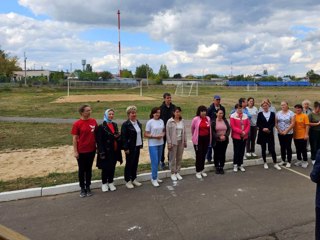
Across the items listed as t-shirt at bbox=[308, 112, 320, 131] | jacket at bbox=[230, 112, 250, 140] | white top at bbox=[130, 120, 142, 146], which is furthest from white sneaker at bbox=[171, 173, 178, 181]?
t-shirt at bbox=[308, 112, 320, 131]

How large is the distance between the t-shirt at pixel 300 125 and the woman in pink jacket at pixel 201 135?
7.99 feet

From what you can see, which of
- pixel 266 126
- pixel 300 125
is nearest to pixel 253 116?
pixel 266 126

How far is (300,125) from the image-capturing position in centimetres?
754

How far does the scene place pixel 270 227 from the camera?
4.47 metres

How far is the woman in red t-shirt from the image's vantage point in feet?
18.2

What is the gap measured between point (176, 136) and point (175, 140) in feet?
0.30

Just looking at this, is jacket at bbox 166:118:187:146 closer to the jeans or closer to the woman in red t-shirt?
the jeans

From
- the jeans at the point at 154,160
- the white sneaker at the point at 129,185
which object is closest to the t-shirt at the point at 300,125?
the jeans at the point at 154,160

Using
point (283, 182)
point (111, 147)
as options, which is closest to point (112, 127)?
point (111, 147)

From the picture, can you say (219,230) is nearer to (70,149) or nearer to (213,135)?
(213,135)

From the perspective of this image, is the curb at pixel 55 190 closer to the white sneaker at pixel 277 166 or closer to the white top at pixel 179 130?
the white top at pixel 179 130

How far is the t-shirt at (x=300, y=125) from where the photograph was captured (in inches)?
296

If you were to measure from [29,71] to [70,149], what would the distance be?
130 meters

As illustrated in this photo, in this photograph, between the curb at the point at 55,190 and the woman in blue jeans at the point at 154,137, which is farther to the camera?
the woman in blue jeans at the point at 154,137
